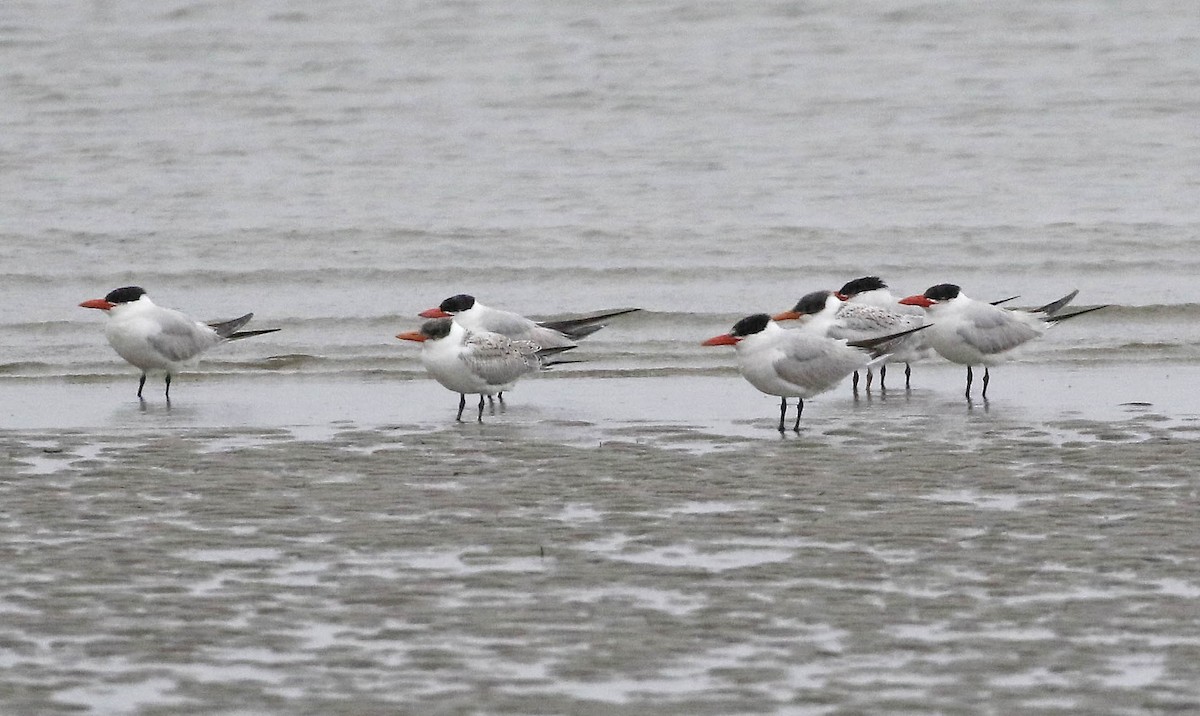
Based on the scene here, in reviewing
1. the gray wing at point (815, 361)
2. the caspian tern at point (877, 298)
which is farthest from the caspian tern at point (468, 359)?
the caspian tern at point (877, 298)

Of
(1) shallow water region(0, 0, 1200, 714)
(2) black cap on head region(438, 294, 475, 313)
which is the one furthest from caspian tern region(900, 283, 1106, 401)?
(2) black cap on head region(438, 294, 475, 313)

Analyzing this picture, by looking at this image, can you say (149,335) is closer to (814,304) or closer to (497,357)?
(497,357)

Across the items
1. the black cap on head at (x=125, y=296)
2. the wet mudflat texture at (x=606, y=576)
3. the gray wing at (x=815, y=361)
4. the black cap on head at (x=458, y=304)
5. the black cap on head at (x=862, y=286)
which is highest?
the black cap on head at (x=862, y=286)

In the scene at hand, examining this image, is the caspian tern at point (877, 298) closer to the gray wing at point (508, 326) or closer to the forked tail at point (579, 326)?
the forked tail at point (579, 326)

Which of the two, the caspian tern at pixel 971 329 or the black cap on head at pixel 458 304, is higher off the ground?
the black cap on head at pixel 458 304

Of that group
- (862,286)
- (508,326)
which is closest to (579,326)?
(508,326)

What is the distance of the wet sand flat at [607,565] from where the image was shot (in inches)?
208

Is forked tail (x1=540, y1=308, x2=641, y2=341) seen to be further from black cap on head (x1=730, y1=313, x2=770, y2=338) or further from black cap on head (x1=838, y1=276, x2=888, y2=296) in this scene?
black cap on head (x1=730, y1=313, x2=770, y2=338)

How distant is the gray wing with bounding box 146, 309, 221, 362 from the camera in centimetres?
1144

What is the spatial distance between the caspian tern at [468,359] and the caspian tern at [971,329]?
228 cm

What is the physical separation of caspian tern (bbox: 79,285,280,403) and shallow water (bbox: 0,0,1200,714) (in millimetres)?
274

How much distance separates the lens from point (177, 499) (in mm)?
7688

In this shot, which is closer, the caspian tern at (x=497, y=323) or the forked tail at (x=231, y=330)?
the caspian tern at (x=497, y=323)

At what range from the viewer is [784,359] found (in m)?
9.80
